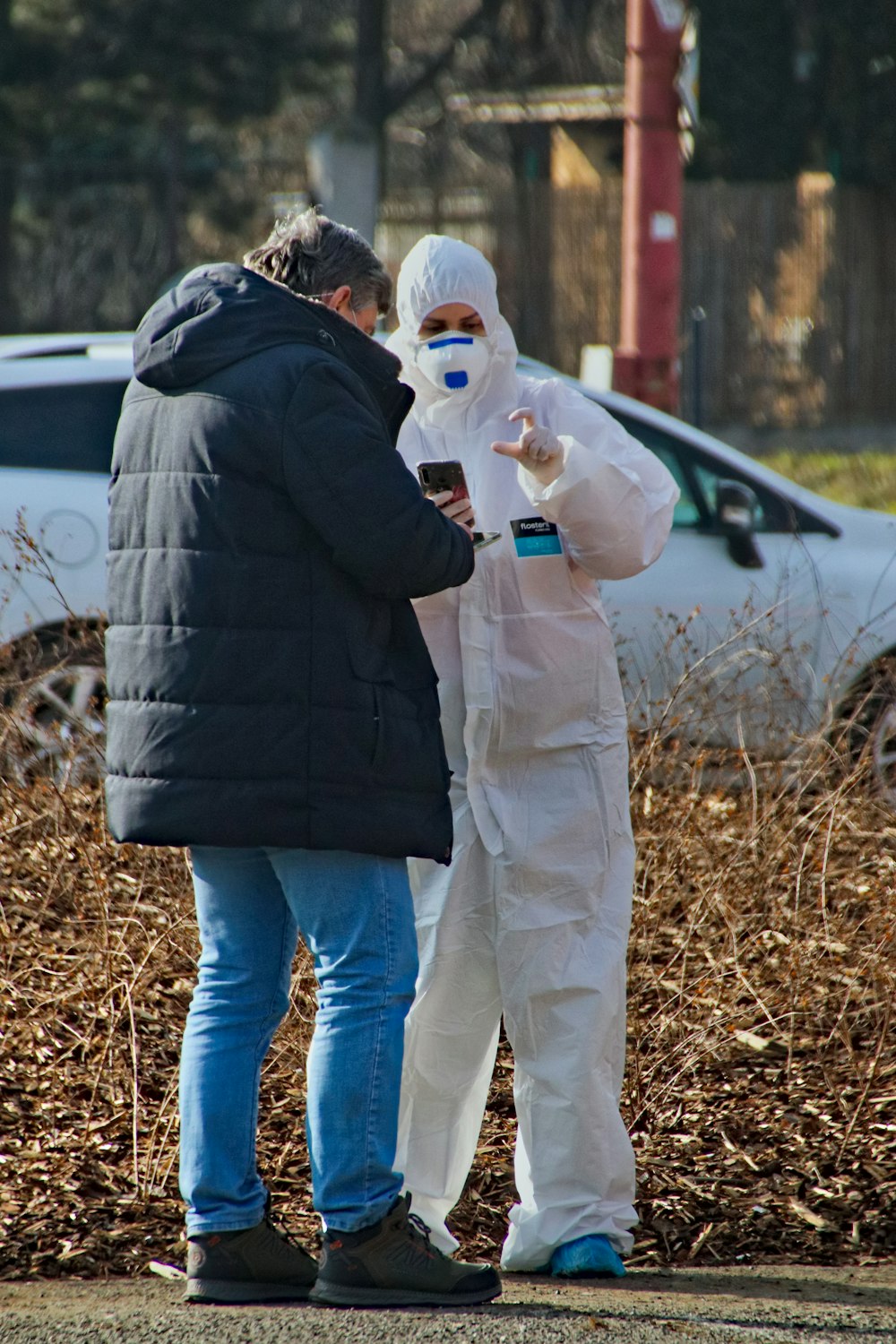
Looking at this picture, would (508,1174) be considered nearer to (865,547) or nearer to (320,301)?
(320,301)

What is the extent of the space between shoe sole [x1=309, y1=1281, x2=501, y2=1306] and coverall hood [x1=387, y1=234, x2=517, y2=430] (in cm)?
149

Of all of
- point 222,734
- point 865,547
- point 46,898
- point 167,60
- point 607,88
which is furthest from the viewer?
point 607,88

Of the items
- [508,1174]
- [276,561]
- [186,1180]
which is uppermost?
[276,561]

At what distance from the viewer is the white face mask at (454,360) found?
10.5 ft

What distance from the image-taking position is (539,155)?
75.3 feet

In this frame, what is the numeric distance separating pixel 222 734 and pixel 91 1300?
1.04 m

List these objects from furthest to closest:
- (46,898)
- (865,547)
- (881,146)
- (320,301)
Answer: (881,146), (865,547), (46,898), (320,301)

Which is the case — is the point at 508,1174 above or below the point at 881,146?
below

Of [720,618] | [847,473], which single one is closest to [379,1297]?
[720,618]

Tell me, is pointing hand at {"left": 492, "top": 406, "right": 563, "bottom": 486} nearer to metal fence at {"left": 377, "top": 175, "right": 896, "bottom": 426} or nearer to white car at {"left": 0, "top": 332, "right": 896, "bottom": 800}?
white car at {"left": 0, "top": 332, "right": 896, "bottom": 800}

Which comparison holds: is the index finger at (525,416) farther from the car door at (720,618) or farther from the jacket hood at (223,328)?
the car door at (720,618)

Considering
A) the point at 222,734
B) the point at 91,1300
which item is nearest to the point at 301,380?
the point at 222,734

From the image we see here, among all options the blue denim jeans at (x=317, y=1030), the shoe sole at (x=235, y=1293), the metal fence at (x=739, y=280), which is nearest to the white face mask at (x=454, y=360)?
the blue denim jeans at (x=317, y=1030)

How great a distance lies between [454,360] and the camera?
3.20 m
